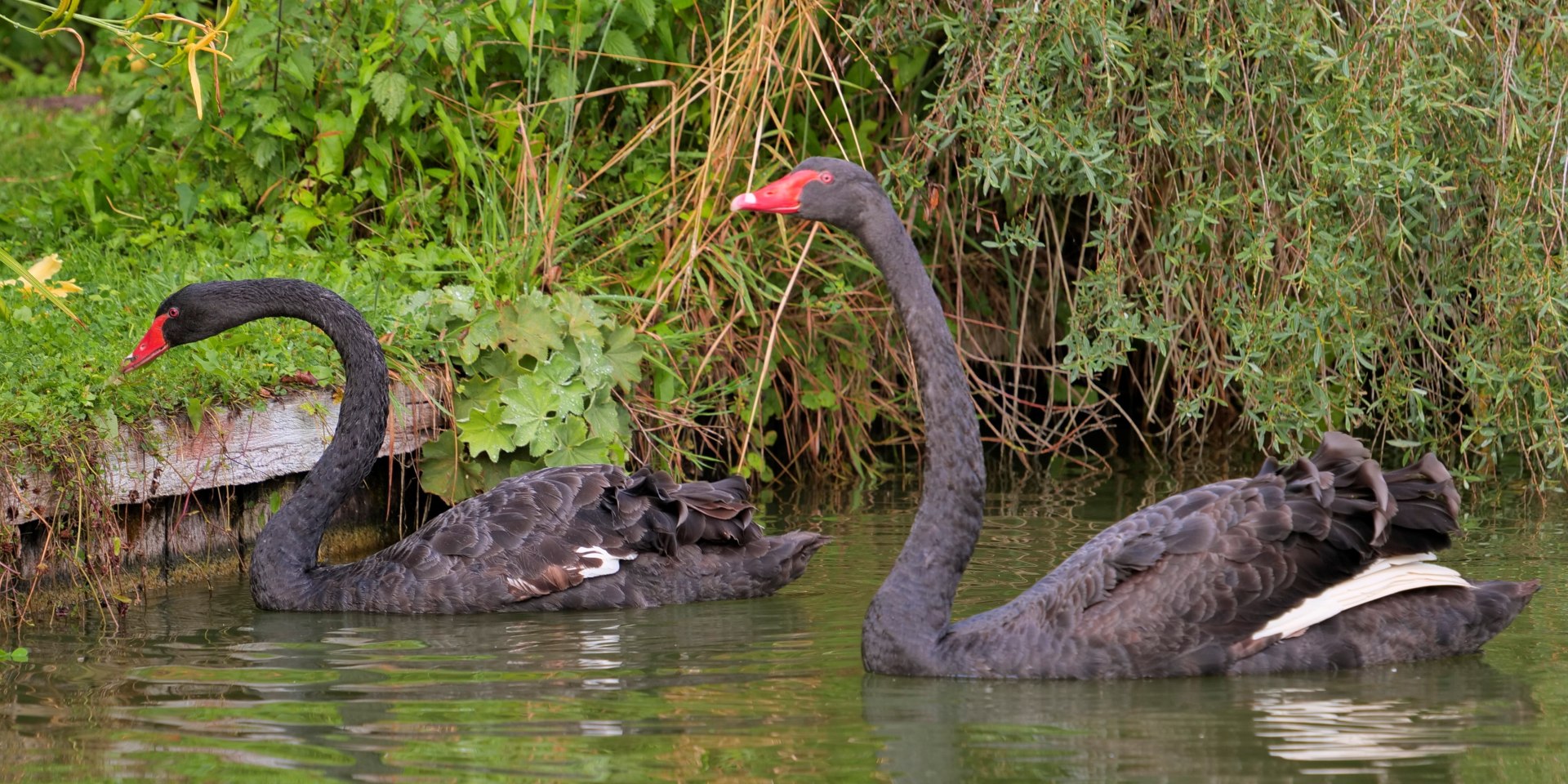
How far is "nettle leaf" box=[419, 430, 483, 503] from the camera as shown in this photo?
710 cm

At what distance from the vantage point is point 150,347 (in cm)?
628

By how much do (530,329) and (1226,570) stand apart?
3.25 meters

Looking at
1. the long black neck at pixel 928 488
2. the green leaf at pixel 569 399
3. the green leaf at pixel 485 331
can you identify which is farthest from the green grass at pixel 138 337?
the long black neck at pixel 928 488

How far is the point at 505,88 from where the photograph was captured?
344 inches

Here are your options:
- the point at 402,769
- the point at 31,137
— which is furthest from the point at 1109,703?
the point at 31,137

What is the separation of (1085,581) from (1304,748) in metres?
0.90

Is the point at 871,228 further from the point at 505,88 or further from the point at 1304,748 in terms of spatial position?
the point at 505,88

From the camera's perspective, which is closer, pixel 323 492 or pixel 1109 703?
pixel 1109 703

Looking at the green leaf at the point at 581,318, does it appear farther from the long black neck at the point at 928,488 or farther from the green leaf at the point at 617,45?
the long black neck at the point at 928,488

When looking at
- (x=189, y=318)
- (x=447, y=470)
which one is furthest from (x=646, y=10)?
(x=189, y=318)

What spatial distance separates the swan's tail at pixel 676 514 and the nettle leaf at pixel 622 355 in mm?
1002

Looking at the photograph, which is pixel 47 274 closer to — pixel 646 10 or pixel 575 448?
pixel 575 448

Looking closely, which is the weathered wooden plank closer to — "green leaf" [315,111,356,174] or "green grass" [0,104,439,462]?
"green grass" [0,104,439,462]

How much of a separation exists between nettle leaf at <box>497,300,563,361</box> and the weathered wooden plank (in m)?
0.38
